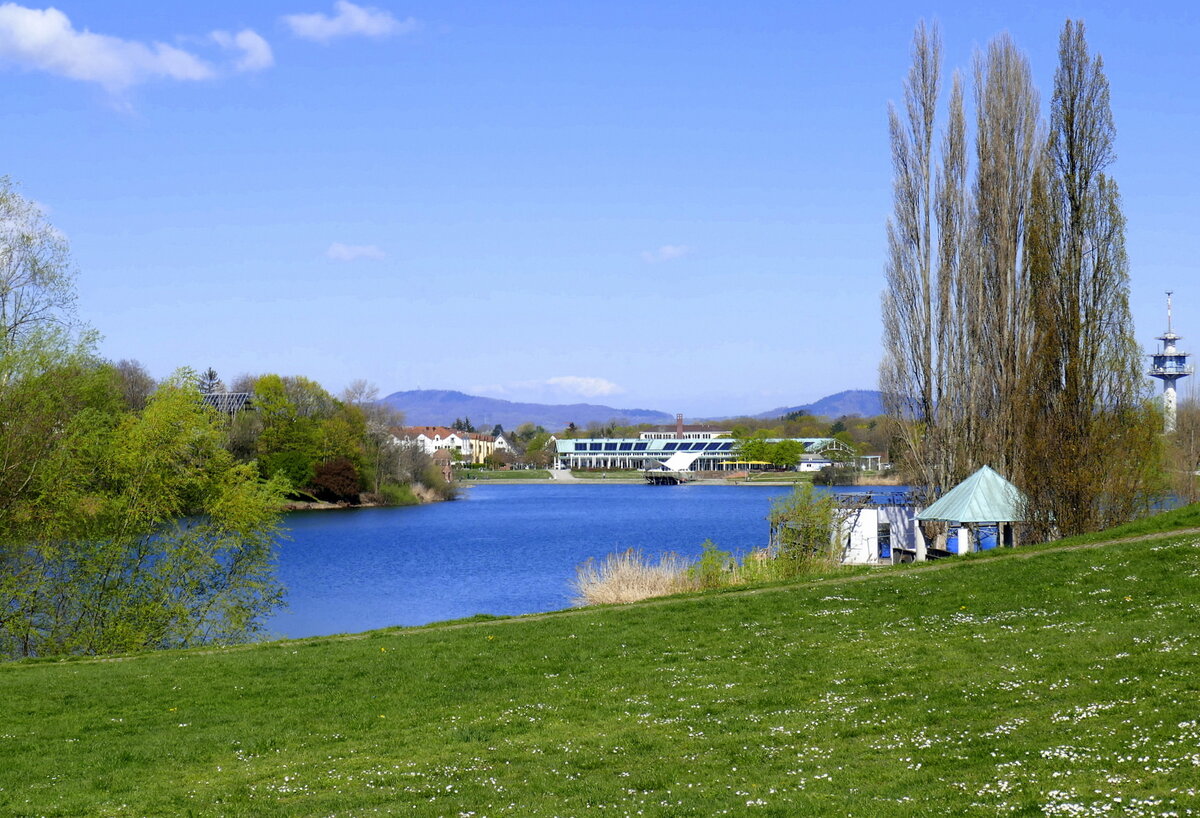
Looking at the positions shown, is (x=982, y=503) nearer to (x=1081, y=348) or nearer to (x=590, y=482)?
(x=1081, y=348)

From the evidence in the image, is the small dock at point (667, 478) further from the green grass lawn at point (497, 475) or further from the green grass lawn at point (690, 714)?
the green grass lawn at point (690, 714)

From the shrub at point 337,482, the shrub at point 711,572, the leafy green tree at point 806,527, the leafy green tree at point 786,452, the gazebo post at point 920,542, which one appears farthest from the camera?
the leafy green tree at point 786,452

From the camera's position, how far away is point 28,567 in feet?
89.1

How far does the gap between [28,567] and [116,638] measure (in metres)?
2.89

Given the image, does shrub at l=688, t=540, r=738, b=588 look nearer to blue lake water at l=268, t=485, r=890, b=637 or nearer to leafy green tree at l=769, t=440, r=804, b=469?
blue lake water at l=268, t=485, r=890, b=637

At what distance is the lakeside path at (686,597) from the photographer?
21.3 meters

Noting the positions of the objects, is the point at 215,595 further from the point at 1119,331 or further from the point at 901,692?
the point at 1119,331

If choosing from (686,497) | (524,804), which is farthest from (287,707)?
(686,497)

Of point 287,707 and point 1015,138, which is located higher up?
point 1015,138

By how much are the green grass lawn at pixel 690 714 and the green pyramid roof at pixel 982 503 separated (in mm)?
8150

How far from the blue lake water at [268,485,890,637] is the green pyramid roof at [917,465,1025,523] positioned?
21.0ft

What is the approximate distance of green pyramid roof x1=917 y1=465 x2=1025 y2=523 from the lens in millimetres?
28859

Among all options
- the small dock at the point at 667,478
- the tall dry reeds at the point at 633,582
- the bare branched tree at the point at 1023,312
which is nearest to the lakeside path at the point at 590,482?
the small dock at the point at 667,478

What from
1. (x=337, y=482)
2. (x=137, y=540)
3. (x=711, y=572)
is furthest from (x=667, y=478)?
(x=137, y=540)
